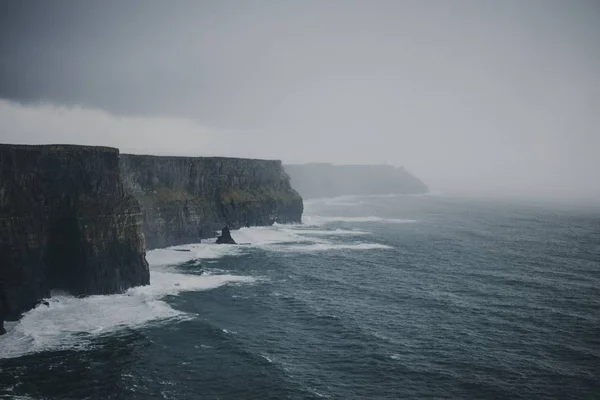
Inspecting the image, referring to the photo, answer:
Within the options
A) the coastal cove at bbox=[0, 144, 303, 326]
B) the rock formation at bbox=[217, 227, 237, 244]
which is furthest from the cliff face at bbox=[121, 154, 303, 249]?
the coastal cove at bbox=[0, 144, 303, 326]

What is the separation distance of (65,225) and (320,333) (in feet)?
108

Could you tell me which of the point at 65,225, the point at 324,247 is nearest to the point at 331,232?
the point at 324,247

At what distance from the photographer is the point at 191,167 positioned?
10125 centimetres

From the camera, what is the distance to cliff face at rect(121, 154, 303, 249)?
8656 centimetres

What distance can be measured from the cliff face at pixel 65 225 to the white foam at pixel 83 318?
198 cm

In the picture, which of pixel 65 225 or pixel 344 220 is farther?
pixel 344 220

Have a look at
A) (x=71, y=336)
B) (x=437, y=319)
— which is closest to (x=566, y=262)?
(x=437, y=319)

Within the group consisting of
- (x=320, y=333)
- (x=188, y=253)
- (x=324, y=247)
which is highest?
(x=324, y=247)

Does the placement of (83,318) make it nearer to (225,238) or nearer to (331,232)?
(225,238)

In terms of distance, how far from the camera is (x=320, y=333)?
44.5 meters

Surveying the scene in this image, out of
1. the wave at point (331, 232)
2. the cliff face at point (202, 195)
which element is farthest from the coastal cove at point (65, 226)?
the wave at point (331, 232)

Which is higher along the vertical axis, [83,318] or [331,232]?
[331,232]

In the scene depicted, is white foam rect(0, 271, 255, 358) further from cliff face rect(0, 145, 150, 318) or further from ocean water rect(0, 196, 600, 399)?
cliff face rect(0, 145, 150, 318)

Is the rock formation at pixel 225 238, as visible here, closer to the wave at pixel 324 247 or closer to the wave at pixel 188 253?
the wave at pixel 188 253
